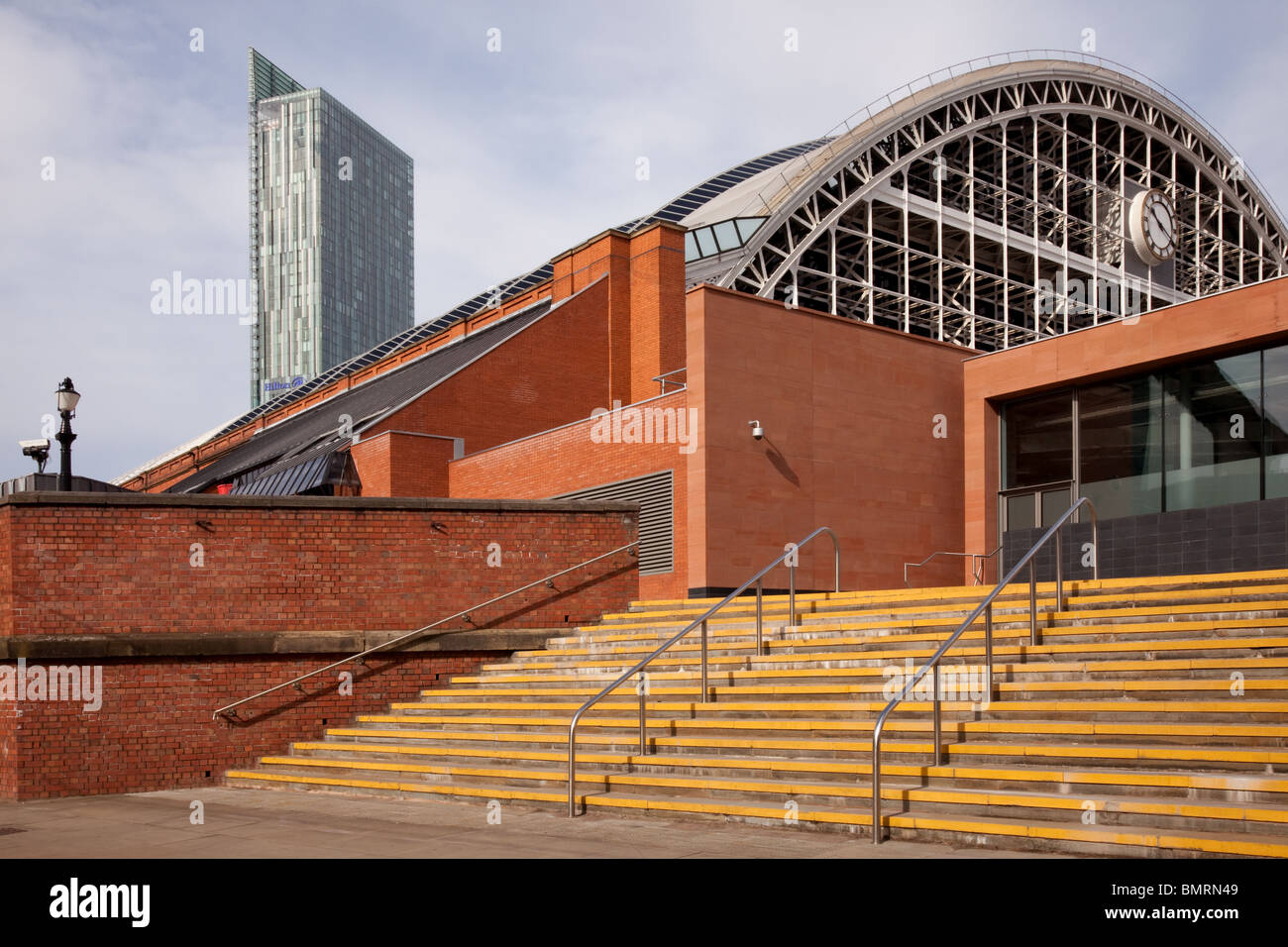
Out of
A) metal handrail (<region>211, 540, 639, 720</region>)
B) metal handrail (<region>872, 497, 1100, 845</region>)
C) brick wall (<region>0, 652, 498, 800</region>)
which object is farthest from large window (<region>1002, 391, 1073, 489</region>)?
brick wall (<region>0, 652, 498, 800</region>)

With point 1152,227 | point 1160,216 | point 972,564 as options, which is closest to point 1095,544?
point 972,564

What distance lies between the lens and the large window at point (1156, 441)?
52.2ft

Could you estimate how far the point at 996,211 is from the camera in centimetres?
4556

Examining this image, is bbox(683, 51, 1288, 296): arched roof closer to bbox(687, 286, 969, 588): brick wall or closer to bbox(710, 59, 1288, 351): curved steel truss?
bbox(710, 59, 1288, 351): curved steel truss

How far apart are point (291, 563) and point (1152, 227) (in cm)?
4465

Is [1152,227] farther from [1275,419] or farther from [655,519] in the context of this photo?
[655,519]

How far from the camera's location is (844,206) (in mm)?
38688

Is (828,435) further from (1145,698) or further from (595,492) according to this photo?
(1145,698)

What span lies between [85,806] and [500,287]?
38.6 m

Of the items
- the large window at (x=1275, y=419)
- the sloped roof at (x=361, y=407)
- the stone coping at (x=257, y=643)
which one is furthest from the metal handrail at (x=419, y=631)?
the sloped roof at (x=361, y=407)

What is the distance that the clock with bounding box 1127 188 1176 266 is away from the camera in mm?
48625

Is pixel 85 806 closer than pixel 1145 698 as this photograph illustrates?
No

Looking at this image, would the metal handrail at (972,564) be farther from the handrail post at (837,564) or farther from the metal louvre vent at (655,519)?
the metal louvre vent at (655,519)
